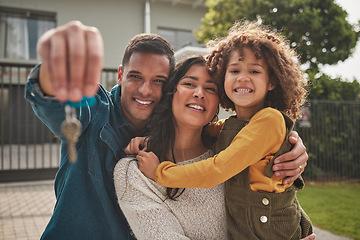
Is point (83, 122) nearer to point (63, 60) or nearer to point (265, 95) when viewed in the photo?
point (63, 60)

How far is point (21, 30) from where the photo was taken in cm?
1195

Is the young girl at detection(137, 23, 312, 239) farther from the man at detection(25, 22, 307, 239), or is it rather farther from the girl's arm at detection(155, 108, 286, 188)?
the man at detection(25, 22, 307, 239)

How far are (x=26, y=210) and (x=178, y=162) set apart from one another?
447 cm

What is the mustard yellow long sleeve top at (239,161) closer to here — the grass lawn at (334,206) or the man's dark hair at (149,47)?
the man's dark hair at (149,47)

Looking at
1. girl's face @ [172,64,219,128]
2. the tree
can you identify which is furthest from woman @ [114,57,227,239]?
the tree

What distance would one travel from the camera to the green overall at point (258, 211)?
1.64 metres

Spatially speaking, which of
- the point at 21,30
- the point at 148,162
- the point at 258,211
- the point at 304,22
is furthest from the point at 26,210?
the point at 21,30

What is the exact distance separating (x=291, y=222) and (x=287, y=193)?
150 mm

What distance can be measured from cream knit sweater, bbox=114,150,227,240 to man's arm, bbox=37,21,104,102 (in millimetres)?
944

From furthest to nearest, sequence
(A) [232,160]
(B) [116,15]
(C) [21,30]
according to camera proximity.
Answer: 1. (B) [116,15]
2. (C) [21,30]
3. (A) [232,160]

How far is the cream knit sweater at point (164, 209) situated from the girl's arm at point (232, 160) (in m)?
0.11

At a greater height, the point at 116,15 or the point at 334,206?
the point at 116,15

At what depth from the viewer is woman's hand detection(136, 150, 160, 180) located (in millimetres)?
1646

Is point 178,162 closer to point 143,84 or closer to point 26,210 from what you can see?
point 143,84
